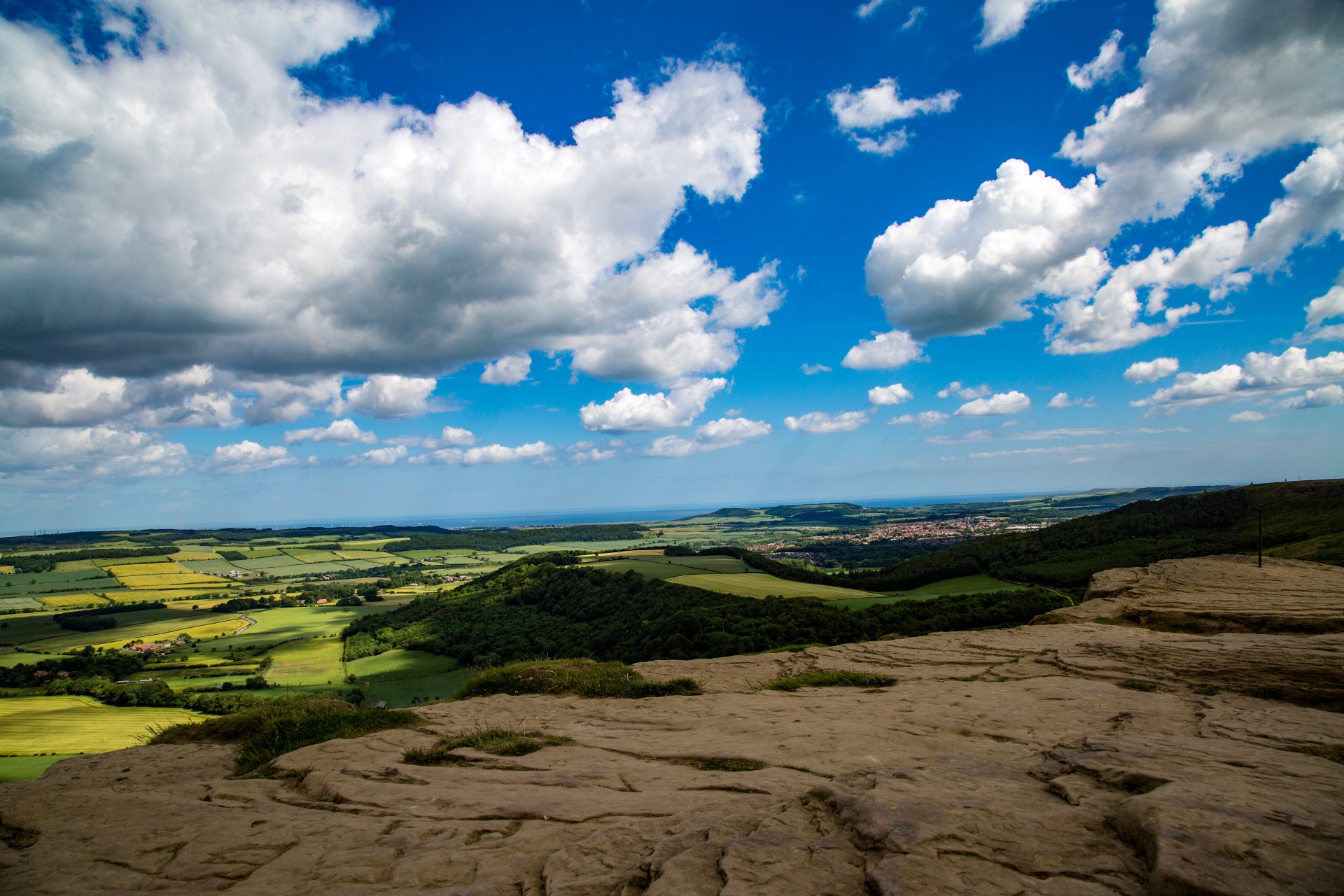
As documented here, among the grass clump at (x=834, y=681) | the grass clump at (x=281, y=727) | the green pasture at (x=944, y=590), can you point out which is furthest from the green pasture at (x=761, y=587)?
the grass clump at (x=281, y=727)

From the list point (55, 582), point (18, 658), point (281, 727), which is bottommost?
point (18, 658)

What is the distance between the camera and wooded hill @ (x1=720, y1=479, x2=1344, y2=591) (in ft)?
136

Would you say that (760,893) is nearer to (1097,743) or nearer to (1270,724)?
(1097,743)

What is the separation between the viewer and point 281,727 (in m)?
9.39

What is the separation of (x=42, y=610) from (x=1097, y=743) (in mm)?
137955

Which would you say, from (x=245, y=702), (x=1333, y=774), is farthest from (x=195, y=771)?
(x=245, y=702)

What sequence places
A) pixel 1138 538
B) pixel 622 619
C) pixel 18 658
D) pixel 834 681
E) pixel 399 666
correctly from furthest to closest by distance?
pixel 18 658 < pixel 622 619 < pixel 399 666 < pixel 1138 538 < pixel 834 681

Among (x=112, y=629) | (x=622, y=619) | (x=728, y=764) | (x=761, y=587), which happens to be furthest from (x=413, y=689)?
(x=112, y=629)

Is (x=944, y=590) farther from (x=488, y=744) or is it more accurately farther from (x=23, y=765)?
(x=23, y=765)

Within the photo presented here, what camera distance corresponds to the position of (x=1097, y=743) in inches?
239

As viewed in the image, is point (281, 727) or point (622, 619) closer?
point (281, 727)

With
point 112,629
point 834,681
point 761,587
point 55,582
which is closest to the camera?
point 834,681

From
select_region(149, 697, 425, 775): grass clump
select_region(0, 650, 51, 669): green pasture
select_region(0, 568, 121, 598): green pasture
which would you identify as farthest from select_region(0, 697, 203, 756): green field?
select_region(0, 568, 121, 598): green pasture

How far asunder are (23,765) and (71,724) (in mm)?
14464
